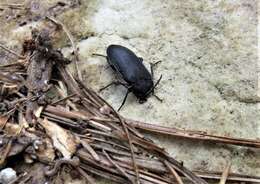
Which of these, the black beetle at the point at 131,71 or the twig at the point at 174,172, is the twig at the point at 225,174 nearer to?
the twig at the point at 174,172

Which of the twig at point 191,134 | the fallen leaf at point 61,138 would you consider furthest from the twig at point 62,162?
the twig at point 191,134

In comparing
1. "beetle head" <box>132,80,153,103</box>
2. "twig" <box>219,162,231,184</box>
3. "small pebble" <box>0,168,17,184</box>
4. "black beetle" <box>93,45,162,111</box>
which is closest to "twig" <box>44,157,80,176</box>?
"small pebble" <box>0,168,17,184</box>

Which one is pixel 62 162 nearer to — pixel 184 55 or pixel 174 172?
pixel 174 172

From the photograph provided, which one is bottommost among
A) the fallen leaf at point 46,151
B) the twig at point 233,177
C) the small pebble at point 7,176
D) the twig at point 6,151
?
the twig at point 233,177

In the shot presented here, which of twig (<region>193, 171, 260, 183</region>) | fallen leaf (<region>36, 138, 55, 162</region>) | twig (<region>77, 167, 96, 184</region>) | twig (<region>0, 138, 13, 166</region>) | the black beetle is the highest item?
the black beetle

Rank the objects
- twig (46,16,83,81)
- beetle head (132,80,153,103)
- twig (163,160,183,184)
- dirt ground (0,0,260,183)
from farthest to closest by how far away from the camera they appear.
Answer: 1. twig (46,16,83,81)
2. beetle head (132,80,153,103)
3. dirt ground (0,0,260,183)
4. twig (163,160,183,184)

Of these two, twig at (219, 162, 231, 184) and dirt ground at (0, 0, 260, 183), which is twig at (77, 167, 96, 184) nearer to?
dirt ground at (0, 0, 260, 183)
